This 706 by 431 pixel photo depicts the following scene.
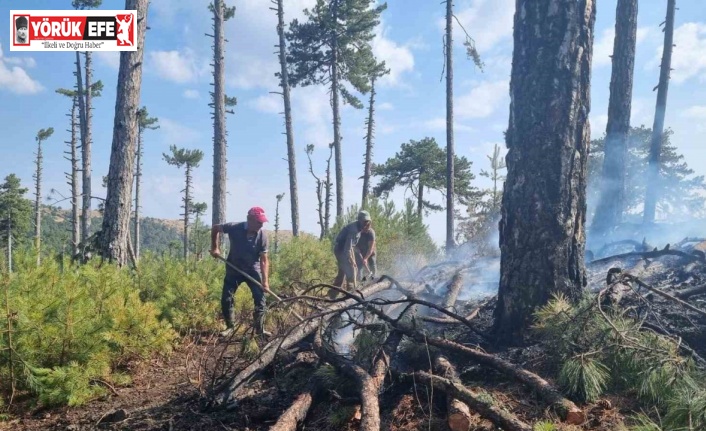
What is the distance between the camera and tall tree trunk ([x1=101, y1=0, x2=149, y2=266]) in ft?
24.3

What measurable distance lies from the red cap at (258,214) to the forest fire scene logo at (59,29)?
4.93m

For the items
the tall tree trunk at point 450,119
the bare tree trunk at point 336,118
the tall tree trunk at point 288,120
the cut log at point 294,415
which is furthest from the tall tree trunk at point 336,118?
the cut log at point 294,415

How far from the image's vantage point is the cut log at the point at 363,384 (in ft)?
8.20

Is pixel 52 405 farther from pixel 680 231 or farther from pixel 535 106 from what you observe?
pixel 680 231

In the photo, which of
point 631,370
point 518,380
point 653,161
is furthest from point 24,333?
point 653,161

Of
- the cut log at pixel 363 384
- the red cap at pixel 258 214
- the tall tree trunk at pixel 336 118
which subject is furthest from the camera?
the tall tree trunk at pixel 336 118

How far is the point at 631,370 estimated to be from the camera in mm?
2906

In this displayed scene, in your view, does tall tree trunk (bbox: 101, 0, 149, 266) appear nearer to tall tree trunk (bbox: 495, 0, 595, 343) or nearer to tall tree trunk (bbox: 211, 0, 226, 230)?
tall tree trunk (bbox: 211, 0, 226, 230)

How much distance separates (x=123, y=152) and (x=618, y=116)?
1097 centimetres

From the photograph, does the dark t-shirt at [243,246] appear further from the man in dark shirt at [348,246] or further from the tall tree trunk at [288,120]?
the tall tree trunk at [288,120]

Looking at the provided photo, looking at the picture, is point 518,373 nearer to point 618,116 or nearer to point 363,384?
point 363,384

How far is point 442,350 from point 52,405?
3499 mm

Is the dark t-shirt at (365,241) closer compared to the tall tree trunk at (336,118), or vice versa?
the dark t-shirt at (365,241)

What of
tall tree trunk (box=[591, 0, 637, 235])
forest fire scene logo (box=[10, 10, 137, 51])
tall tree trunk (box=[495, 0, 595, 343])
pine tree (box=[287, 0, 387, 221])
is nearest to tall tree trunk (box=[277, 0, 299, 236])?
pine tree (box=[287, 0, 387, 221])
